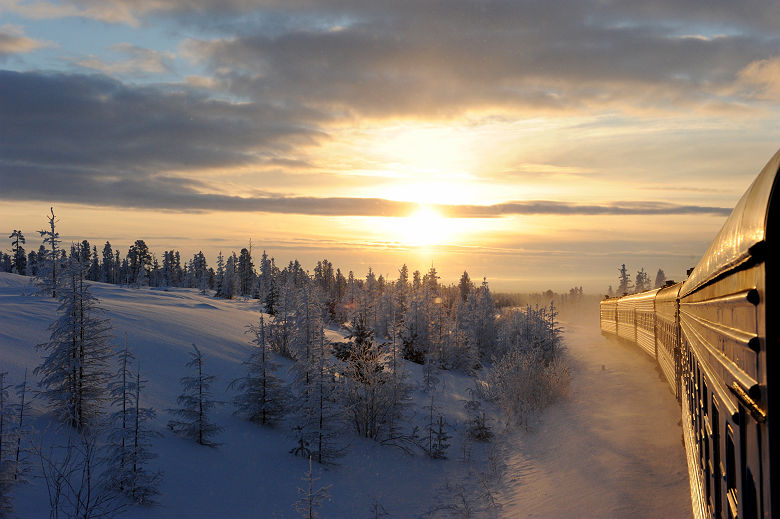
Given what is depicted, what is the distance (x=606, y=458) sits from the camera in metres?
17.5

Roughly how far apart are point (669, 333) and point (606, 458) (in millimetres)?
4573

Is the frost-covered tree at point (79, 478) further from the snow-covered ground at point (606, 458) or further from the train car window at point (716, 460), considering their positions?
the train car window at point (716, 460)

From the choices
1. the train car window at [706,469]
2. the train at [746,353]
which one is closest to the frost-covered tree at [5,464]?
the train car window at [706,469]

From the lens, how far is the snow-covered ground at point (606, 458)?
1420 centimetres

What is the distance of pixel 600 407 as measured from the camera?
2478 centimetres

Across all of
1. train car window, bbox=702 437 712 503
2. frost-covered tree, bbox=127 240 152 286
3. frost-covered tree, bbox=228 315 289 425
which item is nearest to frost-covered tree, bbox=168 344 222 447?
frost-covered tree, bbox=228 315 289 425

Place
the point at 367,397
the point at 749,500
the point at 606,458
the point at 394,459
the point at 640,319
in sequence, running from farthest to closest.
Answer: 1. the point at 640,319
2. the point at 367,397
3. the point at 394,459
4. the point at 606,458
5. the point at 749,500

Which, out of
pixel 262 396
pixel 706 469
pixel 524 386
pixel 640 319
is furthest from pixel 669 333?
pixel 262 396

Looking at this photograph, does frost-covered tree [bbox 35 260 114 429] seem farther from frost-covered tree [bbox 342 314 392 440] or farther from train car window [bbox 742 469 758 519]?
train car window [bbox 742 469 758 519]

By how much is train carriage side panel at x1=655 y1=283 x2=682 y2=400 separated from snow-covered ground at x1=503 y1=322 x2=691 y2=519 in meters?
2.28

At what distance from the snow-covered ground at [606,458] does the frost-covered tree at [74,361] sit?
13.8m

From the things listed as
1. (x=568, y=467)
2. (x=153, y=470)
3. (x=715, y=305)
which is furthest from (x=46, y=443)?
(x=715, y=305)

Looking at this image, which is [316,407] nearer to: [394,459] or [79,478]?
[394,459]

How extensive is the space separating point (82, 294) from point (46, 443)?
4513 millimetres
